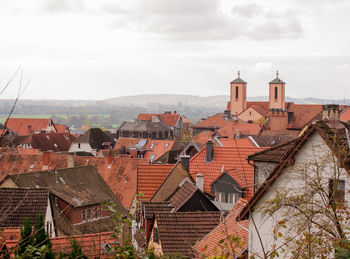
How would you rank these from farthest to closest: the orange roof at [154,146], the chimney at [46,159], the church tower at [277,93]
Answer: the church tower at [277,93], the orange roof at [154,146], the chimney at [46,159]

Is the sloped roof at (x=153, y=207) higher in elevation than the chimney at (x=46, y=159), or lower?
lower

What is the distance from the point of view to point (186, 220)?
15.7 meters

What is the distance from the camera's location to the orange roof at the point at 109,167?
107ft

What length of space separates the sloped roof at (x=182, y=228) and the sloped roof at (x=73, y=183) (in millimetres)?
8549

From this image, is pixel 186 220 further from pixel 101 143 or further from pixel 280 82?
pixel 280 82

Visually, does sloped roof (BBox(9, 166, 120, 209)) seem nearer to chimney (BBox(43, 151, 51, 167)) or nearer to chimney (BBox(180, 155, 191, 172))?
chimney (BBox(180, 155, 191, 172))

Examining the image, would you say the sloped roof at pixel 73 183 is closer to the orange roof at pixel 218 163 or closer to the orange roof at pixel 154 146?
the orange roof at pixel 218 163

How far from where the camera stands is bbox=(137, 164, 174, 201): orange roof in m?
24.6

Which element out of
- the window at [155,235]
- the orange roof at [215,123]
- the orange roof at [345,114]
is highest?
the orange roof at [215,123]

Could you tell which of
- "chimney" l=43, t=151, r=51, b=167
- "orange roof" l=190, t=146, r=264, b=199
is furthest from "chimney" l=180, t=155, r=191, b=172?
"chimney" l=43, t=151, r=51, b=167

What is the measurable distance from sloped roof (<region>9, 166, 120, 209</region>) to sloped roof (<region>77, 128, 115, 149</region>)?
43178mm

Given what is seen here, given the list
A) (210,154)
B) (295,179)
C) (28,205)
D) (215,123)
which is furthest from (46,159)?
(215,123)

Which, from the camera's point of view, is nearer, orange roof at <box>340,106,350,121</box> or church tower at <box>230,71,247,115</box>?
orange roof at <box>340,106,350,121</box>

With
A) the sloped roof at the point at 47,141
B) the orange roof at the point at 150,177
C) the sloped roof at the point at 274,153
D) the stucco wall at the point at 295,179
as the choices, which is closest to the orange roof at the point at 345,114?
the orange roof at the point at 150,177
